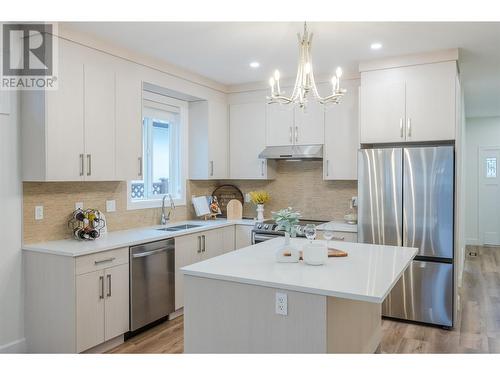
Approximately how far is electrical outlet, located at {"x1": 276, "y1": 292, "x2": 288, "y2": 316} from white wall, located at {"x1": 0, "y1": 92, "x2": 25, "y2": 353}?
2151mm

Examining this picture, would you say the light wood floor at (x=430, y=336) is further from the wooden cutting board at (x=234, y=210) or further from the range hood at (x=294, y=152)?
the range hood at (x=294, y=152)

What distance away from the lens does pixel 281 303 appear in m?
2.08

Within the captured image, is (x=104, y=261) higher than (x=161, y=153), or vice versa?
(x=161, y=153)

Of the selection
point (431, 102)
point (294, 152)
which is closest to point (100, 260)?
point (294, 152)

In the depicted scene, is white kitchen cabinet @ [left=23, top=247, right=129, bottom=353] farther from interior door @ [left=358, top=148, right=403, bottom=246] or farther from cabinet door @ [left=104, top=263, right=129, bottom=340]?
interior door @ [left=358, top=148, right=403, bottom=246]

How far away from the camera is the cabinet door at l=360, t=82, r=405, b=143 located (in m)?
3.84

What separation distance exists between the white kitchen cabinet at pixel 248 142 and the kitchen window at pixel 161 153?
620 millimetres

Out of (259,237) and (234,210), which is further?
(234,210)

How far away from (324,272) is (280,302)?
1.09ft

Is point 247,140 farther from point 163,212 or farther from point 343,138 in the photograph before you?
point 163,212

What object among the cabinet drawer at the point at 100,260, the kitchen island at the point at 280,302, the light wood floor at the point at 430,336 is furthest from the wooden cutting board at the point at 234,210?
the kitchen island at the point at 280,302

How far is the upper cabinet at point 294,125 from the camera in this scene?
4.54 meters
